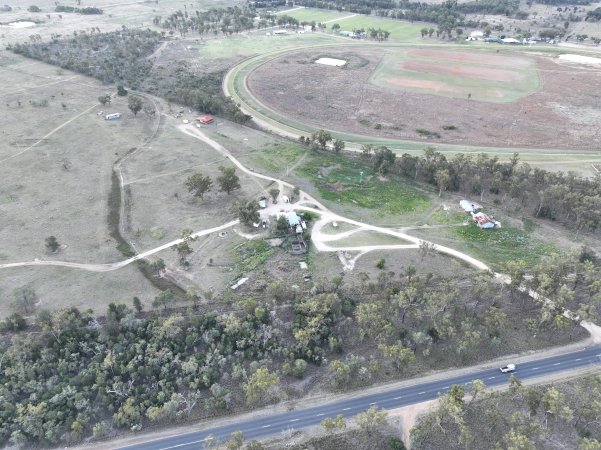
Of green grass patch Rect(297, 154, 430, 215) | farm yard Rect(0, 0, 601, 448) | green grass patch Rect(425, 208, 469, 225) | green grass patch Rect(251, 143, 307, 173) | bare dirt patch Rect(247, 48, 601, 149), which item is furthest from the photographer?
bare dirt patch Rect(247, 48, 601, 149)

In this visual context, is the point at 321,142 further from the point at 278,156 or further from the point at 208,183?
the point at 208,183

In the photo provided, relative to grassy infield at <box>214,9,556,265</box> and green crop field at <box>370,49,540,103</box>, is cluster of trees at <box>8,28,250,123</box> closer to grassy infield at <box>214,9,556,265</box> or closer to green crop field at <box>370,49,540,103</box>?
grassy infield at <box>214,9,556,265</box>

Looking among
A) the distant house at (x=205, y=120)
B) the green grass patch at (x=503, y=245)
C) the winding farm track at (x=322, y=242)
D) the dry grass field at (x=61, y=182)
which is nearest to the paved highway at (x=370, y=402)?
the winding farm track at (x=322, y=242)

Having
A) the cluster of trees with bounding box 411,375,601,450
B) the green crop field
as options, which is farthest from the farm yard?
the cluster of trees with bounding box 411,375,601,450

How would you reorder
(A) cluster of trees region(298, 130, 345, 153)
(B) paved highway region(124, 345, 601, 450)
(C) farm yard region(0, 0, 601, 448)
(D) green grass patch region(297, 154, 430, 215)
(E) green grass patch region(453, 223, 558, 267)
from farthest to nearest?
(A) cluster of trees region(298, 130, 345, 153)
(D) green grass patch region(297, 154, 430, 215)
(E) green grass patch region(453, 223, 558, 267)
(C) farm yard region(0, 0, 601, 448)
(B) paved highway region(124, 345, 601, 450)

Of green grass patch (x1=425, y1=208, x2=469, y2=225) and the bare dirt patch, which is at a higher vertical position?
the bare dirt patch

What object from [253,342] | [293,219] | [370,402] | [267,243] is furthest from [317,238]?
[370,402]

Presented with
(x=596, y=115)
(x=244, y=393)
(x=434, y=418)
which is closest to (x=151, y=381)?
(x=244, y=393)
